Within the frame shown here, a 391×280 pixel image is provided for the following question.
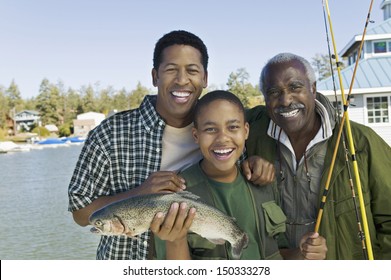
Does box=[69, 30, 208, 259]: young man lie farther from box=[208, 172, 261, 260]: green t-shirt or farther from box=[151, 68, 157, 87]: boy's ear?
box=[208, 172, 261, 260]: green t-shirt

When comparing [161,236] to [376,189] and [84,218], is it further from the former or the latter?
[376,189]

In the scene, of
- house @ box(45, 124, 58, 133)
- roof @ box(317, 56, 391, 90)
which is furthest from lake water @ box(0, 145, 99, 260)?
house @ box(45, 124, 58, 133)

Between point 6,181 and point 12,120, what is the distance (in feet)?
142

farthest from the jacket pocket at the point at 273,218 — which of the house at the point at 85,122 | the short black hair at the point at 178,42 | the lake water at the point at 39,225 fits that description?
the house at the point at 85,122

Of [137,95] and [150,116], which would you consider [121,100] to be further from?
[150,116]

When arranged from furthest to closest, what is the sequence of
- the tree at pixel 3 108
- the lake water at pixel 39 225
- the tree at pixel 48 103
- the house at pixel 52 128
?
the tree at pixel 48 103 → the house at pixel 52 128 → the tree at pixel 3 108 → the lake water at pixel 39 225

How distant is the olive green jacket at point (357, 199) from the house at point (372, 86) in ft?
32.6

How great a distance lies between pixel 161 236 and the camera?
2.18 meters

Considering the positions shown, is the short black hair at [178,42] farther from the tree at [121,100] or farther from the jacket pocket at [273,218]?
the tree at [121,100]

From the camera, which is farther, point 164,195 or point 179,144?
point 179,144

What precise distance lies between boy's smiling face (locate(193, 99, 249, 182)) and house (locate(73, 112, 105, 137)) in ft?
190

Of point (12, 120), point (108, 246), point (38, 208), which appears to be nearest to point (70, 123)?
point (12, 120)

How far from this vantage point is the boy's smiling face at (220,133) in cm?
227

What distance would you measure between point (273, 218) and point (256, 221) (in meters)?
0.08
